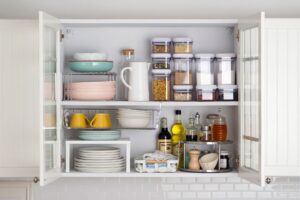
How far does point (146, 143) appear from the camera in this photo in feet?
13.3

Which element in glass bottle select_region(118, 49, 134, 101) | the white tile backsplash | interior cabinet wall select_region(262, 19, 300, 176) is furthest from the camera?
the white tile backsplash

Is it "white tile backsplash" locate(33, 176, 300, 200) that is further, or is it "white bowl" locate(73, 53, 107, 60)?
"white tile backsplash" locate(33, 176, 300, 200)

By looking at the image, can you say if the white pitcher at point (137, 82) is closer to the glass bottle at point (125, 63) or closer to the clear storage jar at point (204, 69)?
the glass bottle at point (125, 63)

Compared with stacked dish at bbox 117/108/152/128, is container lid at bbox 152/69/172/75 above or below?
above

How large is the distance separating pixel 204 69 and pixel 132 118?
52cm

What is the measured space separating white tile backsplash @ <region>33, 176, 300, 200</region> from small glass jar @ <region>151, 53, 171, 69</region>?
0.75m

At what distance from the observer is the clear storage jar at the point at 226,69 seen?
383 cm

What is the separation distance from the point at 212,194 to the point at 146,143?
0.54 m

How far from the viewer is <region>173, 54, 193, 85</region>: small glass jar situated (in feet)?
12.6

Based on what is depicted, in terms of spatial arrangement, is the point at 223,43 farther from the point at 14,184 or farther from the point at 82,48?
the point at 14,184

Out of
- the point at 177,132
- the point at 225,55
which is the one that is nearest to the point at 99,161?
the point at 177,132

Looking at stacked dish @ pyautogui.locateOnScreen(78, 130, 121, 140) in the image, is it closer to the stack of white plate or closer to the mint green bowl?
the stack of white plate

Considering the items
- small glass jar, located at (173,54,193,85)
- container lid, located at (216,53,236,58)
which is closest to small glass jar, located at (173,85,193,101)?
small glass jar, located at (173,54,193,85)

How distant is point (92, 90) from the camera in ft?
12.5
